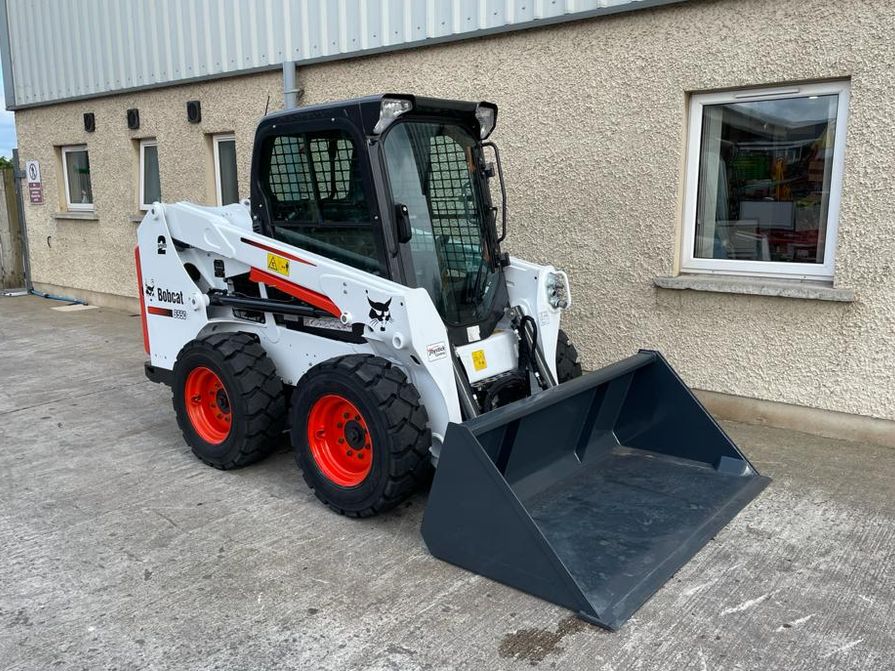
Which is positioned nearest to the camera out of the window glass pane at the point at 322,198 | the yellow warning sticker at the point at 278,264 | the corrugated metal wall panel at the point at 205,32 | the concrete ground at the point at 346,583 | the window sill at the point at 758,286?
the concrete ground at the point at 346,583

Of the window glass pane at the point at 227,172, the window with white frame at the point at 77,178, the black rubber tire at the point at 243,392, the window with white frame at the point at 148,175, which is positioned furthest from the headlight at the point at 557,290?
the window with white frame at the point at 77,178

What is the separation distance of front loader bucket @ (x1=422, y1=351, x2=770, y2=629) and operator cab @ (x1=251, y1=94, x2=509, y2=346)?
2.32 feet

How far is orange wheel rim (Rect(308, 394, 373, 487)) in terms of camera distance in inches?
145

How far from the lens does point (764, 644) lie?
271cm

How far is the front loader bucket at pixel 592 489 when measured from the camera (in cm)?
298

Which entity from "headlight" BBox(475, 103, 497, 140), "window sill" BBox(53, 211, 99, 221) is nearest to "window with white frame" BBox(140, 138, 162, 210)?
"window sill" BBox(53, 211, 99, 221)

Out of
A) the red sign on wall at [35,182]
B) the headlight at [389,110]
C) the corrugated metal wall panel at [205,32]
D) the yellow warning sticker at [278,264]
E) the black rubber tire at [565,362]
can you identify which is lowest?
the black rubber tire at [565,362]

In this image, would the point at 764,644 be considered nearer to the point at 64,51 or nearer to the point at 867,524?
the point at 867,524

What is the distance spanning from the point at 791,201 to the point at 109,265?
27.2 ft

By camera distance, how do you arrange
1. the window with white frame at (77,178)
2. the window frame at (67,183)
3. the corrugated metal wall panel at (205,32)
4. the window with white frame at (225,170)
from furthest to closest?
the window with white frame at (77,178) → the window frame at (67,183) → the window with white frame at (225,170) → the corrugated metal wall panel at (205,32)

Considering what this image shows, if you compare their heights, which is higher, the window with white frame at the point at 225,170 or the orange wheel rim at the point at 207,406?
the window with white frame at the point at 225,170

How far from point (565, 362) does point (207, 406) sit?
2.16 meters

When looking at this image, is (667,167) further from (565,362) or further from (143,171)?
(143,171)

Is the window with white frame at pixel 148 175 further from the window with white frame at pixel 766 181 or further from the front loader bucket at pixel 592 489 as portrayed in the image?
the front loader bucket at pixel 592 489
